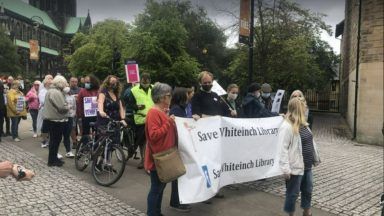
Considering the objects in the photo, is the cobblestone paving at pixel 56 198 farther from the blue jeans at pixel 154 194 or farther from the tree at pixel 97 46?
the tree at pixel 97 46

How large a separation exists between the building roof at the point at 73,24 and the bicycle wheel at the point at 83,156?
11025 cm

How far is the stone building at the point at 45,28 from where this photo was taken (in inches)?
3109

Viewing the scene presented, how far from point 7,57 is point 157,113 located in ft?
184

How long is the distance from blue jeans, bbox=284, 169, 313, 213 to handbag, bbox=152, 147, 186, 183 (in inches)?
52.7

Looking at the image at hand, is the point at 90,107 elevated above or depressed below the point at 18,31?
below

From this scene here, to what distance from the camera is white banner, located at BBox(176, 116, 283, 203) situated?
18.0ft

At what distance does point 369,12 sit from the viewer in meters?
15.4

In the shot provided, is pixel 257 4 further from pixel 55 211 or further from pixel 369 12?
pixel 55 211

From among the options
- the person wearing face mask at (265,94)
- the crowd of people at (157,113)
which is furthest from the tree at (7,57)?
the person wearing face mask at (265,94)

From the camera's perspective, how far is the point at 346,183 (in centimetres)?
795

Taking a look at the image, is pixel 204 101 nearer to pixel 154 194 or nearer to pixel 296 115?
pixel 296 115

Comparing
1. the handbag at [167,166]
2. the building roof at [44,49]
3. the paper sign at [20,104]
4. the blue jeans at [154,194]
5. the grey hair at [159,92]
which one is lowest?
the blue jeans at [154,194]

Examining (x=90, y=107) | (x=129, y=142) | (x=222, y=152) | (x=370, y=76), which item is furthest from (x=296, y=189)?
(x=370, y=76)

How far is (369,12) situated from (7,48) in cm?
5080
